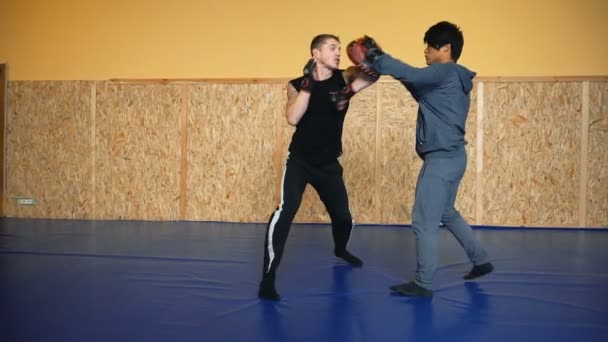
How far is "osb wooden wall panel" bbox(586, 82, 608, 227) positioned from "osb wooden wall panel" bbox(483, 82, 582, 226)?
0.17 metres

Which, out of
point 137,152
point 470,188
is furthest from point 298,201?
point 137,152

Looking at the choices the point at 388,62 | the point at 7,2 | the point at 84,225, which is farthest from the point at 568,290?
the point at 7,2

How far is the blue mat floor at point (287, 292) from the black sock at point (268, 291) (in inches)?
2.6

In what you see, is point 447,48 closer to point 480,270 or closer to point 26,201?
point 480,270

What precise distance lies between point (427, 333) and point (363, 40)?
1.85m

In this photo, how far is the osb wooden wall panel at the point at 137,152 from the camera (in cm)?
687

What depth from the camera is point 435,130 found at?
3086mm

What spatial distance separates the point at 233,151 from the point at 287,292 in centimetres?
397

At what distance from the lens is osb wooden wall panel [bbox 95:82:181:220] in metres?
6.87

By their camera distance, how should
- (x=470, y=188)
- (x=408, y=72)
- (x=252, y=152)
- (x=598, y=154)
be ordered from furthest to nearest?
(x=252, y=152)
(x=470, y=188)
(x=598, y=154)
(x=408, y=72)

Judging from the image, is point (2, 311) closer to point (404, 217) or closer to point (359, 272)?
point (359, 272)

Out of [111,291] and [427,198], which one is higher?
[427,198]

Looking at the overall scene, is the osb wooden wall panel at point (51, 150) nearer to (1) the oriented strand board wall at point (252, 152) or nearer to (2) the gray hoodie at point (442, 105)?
(1) the oriented strand board wall at point (252, 152)

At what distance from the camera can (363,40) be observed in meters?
3.06
